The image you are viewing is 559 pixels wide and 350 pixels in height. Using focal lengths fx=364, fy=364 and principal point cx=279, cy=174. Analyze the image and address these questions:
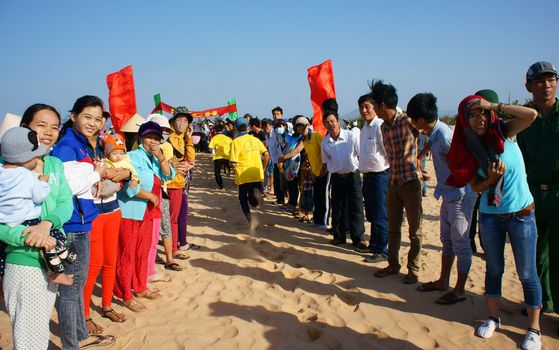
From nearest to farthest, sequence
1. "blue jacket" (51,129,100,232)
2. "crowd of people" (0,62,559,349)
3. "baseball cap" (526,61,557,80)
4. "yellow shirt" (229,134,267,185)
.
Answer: "crowd of people" (0,62,559,349)
"blue jacket" (51,129,100,232)
"baseball cap" (526,61,557,80)
"yellow shirt" (229,134,267,185)

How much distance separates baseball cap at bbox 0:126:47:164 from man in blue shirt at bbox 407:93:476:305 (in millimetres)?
2980

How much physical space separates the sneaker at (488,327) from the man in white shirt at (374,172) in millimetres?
1758

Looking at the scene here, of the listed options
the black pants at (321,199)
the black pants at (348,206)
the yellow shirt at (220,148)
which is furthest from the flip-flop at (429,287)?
the yellow shirt at (220,148)

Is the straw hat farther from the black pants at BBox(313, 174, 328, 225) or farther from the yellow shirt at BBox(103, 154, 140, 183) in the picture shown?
the black pants at BBox(313, 174, 328, 225)

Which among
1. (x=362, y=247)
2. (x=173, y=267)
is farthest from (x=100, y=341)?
(x=362, y=247)

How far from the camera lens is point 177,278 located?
426 cm

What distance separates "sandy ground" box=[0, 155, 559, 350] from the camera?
286 centimetres

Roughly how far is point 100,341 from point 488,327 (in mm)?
3021

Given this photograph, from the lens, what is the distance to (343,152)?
5062 mm

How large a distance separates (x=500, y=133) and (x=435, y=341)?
1.64 metres

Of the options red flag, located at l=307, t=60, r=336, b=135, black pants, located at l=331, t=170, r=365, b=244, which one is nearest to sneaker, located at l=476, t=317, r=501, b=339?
black pants, located at l=331, t=170, r=365, b=244

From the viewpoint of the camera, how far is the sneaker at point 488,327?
2834mm

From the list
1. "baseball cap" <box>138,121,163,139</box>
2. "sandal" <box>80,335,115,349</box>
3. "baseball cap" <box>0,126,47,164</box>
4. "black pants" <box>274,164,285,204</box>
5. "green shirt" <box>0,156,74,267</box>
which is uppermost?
"baseball cap" <box>138,121,163,139</box>

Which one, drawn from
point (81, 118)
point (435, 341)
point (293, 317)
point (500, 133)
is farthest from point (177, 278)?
point (500, 133)
